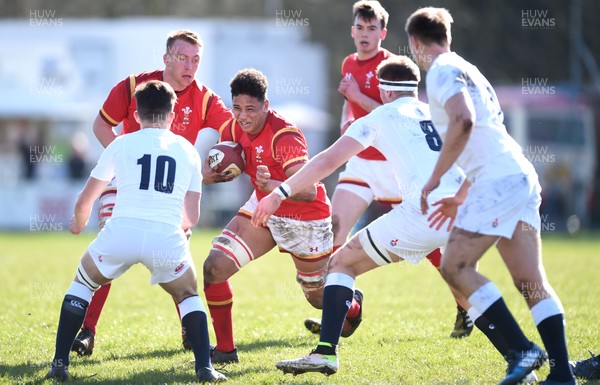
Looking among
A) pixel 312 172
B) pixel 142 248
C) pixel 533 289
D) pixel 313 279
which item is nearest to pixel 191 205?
pixel 142 248

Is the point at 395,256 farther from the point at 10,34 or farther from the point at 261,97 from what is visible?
the point at 10,34

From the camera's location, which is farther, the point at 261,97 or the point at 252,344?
the point at 252,344

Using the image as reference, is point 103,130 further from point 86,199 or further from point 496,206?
point 496,206

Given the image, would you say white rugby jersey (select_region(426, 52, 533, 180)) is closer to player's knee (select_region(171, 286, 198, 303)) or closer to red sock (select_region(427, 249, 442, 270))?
player's knee (select_region(171, 286, 198, 303))

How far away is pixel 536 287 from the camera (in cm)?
532

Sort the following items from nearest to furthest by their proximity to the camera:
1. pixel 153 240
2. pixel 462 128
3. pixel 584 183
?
pixel 462 128 → pixel 153 240 → pixel 584 183

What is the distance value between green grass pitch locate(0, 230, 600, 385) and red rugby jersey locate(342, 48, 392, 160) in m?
1.72

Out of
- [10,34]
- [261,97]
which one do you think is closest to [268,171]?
[261,97]

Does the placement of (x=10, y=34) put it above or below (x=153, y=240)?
above

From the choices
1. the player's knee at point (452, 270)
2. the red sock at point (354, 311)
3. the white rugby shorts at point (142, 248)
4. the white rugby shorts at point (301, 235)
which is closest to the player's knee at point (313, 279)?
the white rugby shorts at point (301, 235)

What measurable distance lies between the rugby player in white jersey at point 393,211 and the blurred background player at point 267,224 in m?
0.58

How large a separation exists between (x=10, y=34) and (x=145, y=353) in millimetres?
21694

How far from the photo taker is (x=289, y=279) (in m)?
12.2

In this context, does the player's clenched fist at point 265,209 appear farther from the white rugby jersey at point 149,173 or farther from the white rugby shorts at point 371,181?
the white rugby shorts at point 371,181
